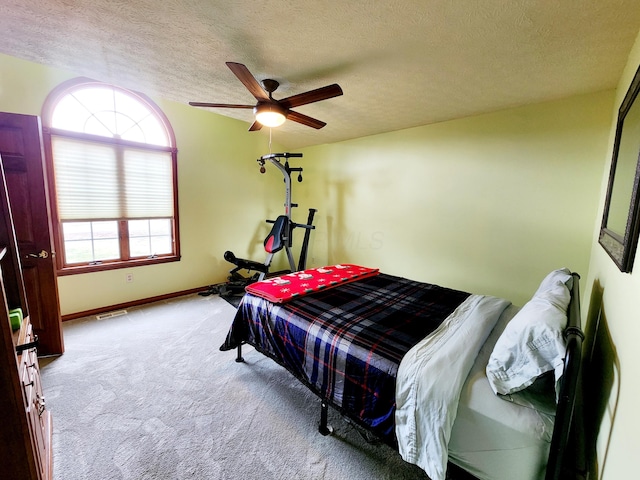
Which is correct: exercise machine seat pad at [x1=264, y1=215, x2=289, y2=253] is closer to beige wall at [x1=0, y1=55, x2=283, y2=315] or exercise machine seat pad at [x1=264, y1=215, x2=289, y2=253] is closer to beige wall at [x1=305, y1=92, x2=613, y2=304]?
beige wall at [x1=0, y1=55, x2=283, y2=315]

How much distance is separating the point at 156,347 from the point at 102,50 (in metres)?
2.69

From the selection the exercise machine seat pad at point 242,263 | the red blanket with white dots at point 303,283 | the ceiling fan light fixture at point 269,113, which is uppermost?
the ceiling fan light fixture at point 269,113

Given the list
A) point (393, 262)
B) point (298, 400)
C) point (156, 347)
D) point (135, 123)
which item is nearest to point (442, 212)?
point (393, 262)

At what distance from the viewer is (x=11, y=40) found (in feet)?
7.16

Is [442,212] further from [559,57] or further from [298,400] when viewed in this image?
[298,400]

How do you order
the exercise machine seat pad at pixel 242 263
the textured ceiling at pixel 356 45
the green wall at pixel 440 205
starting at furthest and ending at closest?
1. the exercise machine seat pad at pixel 242 263
2. the green wall at pixel 440 205
3. the textured ceiling at pixel 356 45

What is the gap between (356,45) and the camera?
1.88m

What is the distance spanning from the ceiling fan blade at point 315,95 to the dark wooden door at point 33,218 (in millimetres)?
2057

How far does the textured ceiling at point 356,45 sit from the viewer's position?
1.53 meters

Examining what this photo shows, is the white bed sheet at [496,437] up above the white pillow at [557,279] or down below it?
below

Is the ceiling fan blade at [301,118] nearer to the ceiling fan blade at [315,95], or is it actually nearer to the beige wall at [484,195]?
the ceiling fan blade at [315,95]

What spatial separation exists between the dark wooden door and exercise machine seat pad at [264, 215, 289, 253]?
2378 millimetres

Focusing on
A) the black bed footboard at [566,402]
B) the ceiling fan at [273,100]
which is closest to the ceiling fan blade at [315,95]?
the ceiling fan at [273,100]

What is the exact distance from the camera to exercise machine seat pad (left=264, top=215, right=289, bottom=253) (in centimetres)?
404
